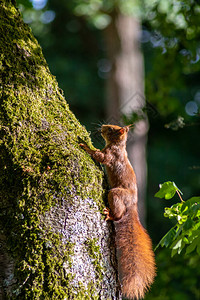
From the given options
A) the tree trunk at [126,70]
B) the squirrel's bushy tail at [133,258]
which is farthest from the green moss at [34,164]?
the tree trunk at [126,70]

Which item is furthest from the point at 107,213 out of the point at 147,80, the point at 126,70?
the point at 126,70

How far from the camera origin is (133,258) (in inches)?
91.7

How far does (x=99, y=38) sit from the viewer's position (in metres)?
13.6

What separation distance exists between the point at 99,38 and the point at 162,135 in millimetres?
4445

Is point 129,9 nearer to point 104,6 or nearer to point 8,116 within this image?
point 104,6

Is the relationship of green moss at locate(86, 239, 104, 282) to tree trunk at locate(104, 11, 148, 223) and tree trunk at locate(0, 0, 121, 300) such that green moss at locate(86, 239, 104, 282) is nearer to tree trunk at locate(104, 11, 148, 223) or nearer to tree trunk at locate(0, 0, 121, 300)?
tree trunk at locate(0, 0, 121, 300)

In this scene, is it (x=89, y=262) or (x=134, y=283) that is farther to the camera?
(x=134, y=283)

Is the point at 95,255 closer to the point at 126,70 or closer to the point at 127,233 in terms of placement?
the point at 127,233

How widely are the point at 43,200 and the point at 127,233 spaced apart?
80cm

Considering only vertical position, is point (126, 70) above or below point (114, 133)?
above

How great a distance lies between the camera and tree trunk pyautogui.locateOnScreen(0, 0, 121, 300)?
1789 millimetres

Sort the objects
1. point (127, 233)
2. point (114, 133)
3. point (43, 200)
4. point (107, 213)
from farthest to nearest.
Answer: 1. point (114, 133)
2. point (127, 233)
3. point (107, 213)
4. point (43, 200)

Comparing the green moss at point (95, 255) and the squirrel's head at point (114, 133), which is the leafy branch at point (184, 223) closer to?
the green moss at point (95, 255)

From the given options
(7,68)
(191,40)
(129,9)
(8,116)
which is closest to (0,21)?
(7,68)
